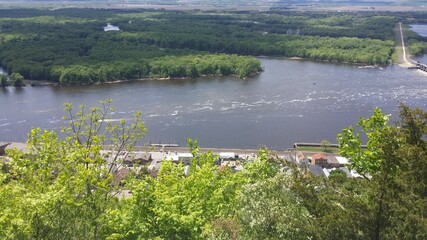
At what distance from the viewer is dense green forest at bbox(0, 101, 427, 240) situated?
3.74 m

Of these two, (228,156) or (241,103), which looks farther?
(241,103)

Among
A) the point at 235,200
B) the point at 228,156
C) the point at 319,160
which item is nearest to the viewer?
the point at 235,200

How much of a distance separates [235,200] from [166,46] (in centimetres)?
3985

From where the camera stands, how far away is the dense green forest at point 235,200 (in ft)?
12.3

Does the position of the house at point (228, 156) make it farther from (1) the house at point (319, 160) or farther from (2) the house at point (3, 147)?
(2) the house at point (3, 147)

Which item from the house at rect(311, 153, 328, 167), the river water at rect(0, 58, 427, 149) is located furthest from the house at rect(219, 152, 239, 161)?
the house at rect(311, 153, 328, 167)

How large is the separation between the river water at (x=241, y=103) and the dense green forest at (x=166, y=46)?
1633mm

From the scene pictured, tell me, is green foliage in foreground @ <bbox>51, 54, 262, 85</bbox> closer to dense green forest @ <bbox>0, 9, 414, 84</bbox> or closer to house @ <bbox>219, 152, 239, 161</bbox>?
dense green forest @ <bbox>0, 9, 414, 84</bbox>

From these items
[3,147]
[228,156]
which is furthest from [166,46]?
[228,156]

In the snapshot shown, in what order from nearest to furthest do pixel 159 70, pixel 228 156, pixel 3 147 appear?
1. pixel 228 156
2. pixel 3 147
3. pixel 159 70

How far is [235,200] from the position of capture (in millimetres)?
5293

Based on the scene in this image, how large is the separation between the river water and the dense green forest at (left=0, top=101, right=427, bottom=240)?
557 inches

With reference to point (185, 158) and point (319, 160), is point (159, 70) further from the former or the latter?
point (319, 160)

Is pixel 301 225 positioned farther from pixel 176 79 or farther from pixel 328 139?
pixel 176 79
